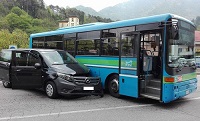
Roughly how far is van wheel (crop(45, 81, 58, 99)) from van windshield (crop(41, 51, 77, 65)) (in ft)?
2.70

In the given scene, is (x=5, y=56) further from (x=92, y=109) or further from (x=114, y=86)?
(x=92, y=109)

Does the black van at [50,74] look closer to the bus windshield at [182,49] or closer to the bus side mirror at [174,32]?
the bus windshield at [182,49]

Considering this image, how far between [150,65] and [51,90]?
3.56 m

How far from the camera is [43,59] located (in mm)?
9055

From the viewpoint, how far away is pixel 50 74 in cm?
858

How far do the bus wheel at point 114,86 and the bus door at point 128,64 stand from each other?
1.21 feet

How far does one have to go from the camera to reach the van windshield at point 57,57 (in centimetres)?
916

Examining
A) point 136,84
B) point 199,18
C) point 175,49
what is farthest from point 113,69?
point 199,18

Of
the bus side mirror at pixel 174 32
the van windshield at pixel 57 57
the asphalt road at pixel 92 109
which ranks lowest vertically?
the asphalt road at pixel 92 109

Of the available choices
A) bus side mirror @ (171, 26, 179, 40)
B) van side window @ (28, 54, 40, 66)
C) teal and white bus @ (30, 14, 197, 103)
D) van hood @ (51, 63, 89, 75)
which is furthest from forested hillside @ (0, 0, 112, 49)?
bus side mirror @ (171, 26, 179, 40)

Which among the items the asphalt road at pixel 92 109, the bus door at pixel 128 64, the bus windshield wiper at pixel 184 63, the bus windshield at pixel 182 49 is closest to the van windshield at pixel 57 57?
the asphalt road at pixel 92 109

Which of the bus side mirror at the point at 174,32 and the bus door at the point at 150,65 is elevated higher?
the bus side mirror at the point at 174,32

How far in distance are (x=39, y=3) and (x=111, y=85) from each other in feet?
462

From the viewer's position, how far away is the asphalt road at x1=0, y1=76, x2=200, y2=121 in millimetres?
6254
